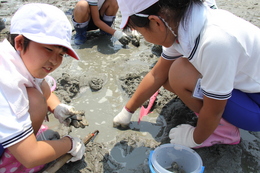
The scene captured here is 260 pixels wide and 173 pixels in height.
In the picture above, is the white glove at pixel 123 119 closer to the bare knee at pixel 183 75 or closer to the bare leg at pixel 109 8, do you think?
the bare knee at pixel 183 75

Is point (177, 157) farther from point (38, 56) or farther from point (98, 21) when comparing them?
point (98, 21)

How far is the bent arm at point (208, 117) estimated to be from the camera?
4.89 feet

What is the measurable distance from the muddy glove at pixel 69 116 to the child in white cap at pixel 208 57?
825mm

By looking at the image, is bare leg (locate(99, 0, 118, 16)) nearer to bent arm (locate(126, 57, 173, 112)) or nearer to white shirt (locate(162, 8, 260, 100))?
bent arm (locate(126, 57, 173, 112))

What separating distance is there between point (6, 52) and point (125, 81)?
1418 millimetres

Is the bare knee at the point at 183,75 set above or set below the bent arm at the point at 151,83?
above

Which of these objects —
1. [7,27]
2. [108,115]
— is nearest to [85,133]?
[108,115]

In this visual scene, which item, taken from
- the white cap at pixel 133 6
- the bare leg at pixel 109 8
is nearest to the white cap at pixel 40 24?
the white cap at pixel 133 6

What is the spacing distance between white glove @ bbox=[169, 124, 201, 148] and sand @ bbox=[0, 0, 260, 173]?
0.12 metres

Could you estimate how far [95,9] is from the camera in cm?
352

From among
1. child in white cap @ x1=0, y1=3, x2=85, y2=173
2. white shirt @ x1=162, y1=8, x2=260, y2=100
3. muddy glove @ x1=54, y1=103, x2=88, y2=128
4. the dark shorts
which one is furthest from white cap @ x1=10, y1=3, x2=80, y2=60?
the dark shorts

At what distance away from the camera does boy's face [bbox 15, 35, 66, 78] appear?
4.55 ft

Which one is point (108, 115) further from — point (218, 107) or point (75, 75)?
point (218, 107)

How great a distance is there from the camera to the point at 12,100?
1243mm
